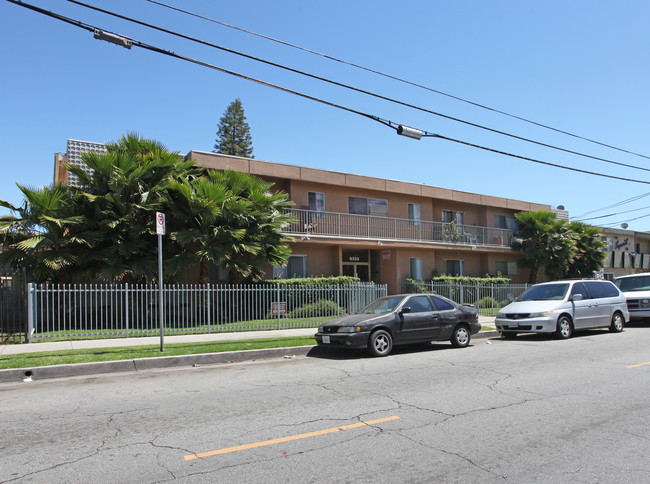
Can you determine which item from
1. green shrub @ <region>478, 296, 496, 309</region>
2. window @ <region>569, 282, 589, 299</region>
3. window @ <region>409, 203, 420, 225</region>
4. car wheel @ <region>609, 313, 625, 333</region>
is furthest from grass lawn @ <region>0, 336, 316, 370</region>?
window @ <region>409, 203, 420, 225</region>

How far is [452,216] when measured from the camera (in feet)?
93.5

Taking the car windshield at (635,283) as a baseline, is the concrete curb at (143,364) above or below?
below

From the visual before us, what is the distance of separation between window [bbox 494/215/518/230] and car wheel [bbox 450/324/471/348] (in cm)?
1916

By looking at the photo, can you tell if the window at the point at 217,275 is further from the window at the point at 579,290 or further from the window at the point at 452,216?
the window at the point at 452,216

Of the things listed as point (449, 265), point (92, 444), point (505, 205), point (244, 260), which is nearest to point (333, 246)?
point (244, 260)

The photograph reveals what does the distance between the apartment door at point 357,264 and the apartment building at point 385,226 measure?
0.05m

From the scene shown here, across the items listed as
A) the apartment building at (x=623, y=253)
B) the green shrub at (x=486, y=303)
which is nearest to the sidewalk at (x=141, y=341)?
the green shrub at (x=486, y=303)

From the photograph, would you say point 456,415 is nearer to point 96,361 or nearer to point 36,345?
point 96,361

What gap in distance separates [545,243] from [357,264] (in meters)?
11.0

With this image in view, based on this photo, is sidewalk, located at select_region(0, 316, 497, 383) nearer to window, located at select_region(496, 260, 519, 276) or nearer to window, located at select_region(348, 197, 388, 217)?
window, located at select_region(348, 197, 388, 217)

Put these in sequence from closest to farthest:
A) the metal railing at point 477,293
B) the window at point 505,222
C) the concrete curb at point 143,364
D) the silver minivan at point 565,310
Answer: the concrete curb at point 143,364
the silver minivan at point 565,310
the metal railing at point 477,293
the window at point 505,222

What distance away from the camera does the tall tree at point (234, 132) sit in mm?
54416

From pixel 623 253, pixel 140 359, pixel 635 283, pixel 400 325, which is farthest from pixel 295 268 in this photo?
pixel 623 253

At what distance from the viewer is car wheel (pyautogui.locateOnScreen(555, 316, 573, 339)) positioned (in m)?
13.3
